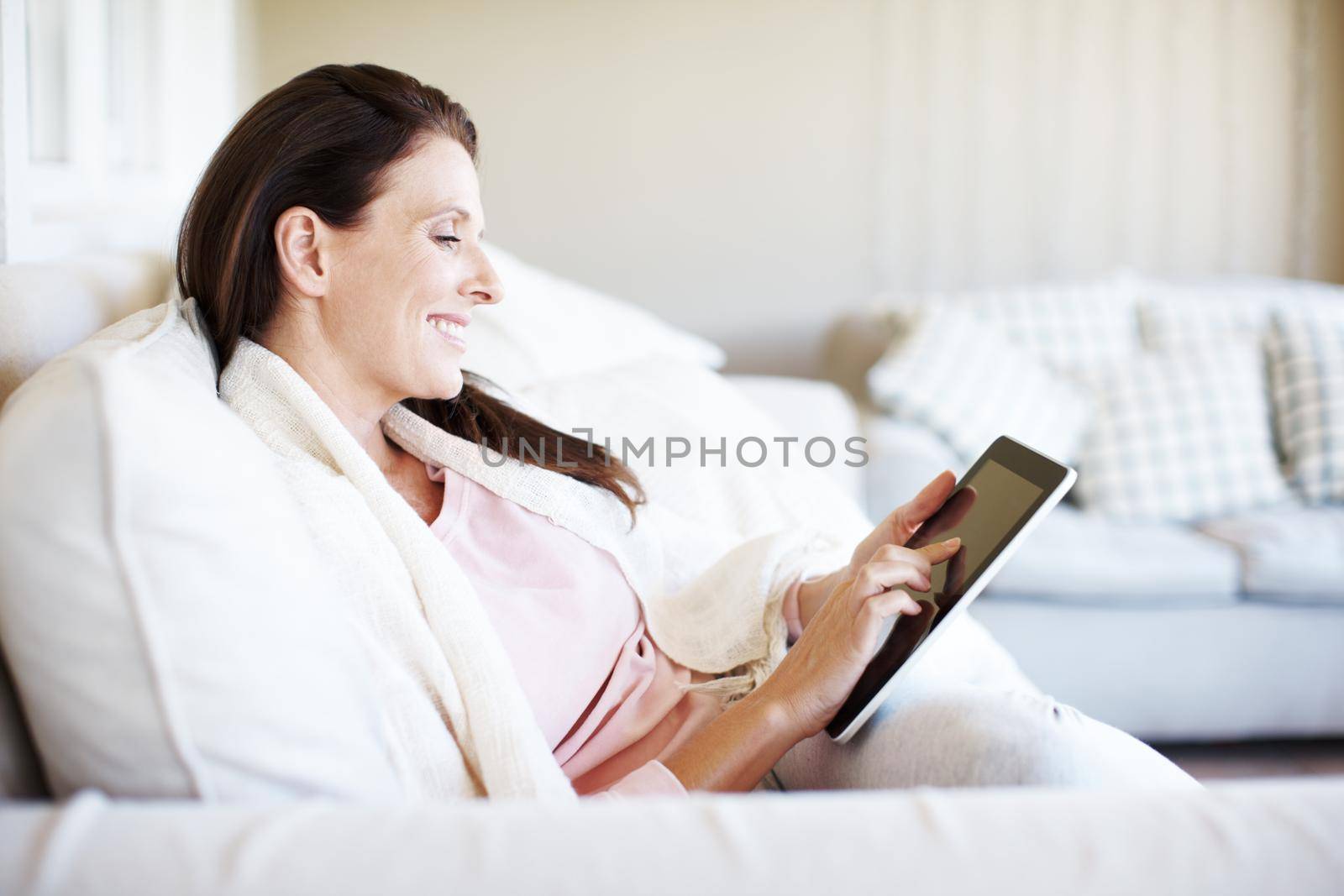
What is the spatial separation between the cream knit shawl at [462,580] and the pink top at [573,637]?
2 cm

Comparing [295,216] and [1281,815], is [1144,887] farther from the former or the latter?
[295,216]

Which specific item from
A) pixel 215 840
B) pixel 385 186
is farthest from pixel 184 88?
pixel 215 840

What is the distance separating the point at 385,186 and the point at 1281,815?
38.0 inches

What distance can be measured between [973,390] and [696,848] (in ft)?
7.45

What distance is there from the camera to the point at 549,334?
207 centimetres

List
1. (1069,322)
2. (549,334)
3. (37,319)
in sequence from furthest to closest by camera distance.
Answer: (1069,322), (549,334), (37,319)

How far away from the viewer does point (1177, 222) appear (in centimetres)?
361

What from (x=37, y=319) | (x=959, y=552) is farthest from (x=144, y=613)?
(x=959, y=552)

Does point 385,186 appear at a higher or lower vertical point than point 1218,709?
higher

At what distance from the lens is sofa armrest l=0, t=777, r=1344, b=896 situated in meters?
0.56

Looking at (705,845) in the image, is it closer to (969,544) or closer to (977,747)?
(977,747)

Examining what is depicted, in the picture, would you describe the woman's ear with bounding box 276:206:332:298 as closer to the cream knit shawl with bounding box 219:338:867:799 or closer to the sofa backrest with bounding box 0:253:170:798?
the cream knit shawl with bounding box 219:338:867:799

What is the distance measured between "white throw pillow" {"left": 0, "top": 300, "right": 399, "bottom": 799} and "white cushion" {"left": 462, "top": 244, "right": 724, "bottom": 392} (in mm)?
1083

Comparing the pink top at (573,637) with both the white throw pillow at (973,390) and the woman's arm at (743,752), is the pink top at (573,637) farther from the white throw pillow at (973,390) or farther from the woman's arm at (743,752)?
the white throw pillow at (973,390)
